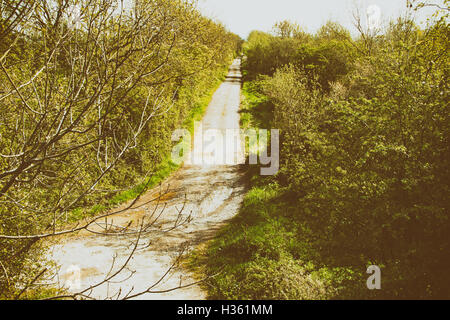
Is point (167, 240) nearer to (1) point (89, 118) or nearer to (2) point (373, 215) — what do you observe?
(1) point (89, 118)

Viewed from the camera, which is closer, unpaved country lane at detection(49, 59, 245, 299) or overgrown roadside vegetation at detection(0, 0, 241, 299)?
overgrown roadside vegetation at detection(0, 0, 241, 299)

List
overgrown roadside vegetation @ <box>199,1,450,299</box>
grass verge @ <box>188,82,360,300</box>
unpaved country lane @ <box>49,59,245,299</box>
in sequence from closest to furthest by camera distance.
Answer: overgrown roadside vegetation @ <box>199,1,450,299</box> → grass verge @ <box>188,82,360,300</box> → unpaved country lane @ <box>49,59,245,299</box>

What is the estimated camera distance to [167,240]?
12.3 meters

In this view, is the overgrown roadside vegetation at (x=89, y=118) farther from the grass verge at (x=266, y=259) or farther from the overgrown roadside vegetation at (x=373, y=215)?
the overgrown roadside vegetation at (x=373, y=215)

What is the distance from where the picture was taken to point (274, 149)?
18.0 metres

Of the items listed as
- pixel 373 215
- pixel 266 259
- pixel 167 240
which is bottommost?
pixel 167 240

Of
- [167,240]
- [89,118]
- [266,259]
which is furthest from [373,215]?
[89,118]

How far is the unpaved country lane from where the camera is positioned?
363 inches

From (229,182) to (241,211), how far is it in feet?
11.9

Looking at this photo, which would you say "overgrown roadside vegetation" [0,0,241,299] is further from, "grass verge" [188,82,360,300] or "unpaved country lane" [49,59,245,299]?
"grass verge" [188,82,360,300]

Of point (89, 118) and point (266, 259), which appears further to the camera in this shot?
point (89, 118)

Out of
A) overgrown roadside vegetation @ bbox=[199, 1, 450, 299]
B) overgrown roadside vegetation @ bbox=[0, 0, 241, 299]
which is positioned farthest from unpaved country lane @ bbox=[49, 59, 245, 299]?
overgrown roadside vegetation @ bbox=[199, 1, 450, 299]
